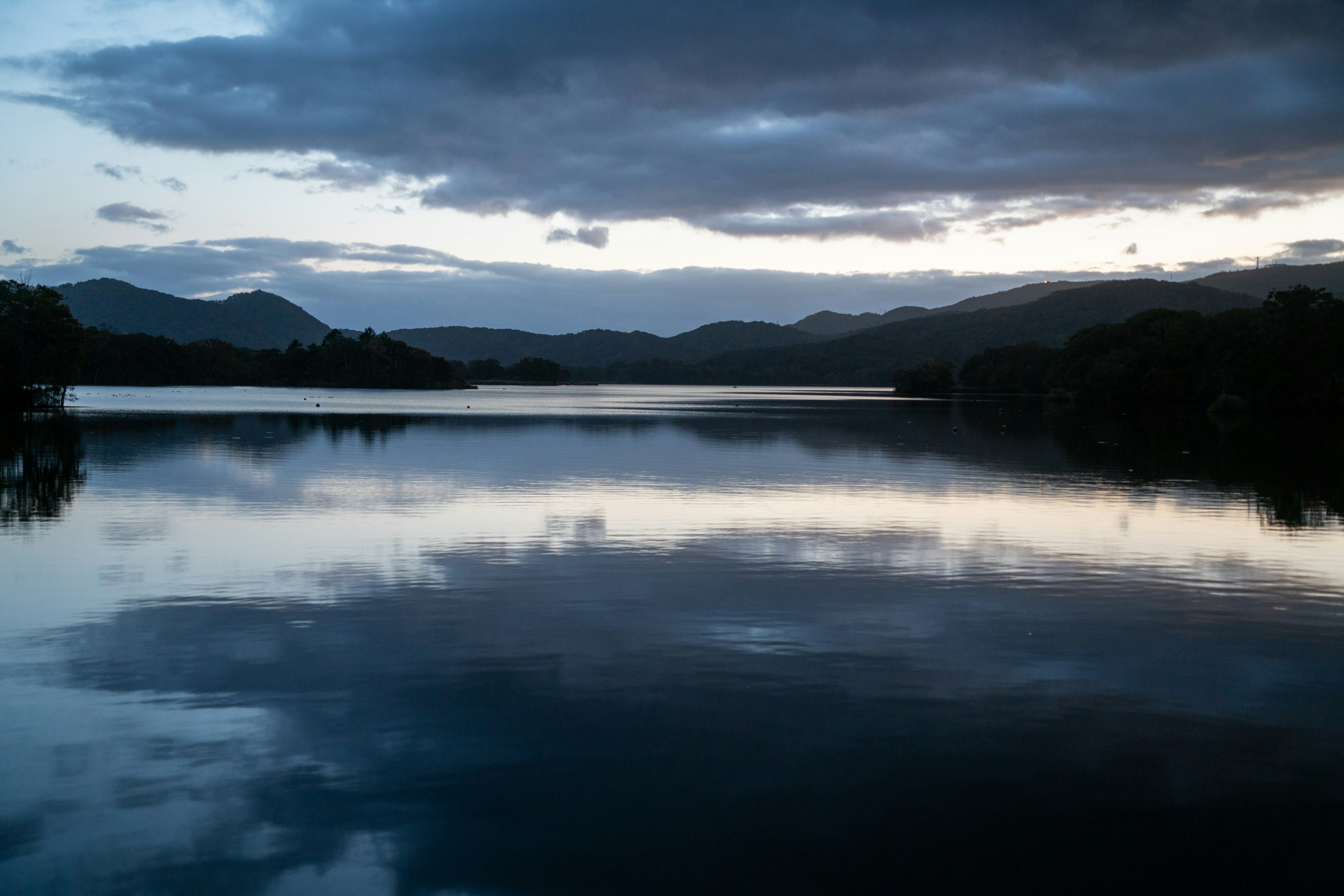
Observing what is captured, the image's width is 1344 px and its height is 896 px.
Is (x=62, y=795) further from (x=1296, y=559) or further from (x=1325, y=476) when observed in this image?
(x=1325, y=476)

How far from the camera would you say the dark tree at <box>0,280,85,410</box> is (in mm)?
68188

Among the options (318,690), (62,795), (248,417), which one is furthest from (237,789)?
(248,417)

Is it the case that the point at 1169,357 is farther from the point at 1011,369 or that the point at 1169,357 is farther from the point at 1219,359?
the point at 1011,369

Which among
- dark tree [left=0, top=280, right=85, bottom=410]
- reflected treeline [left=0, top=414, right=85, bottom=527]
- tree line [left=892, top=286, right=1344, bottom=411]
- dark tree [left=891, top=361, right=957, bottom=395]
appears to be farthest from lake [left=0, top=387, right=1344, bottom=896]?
dark tree [left=891, top=361, right=957, bottom=395]

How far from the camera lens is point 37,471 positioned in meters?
28.5

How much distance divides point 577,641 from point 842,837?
504cm

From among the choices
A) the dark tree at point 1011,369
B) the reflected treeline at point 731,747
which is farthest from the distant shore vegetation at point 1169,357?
the reflected treeline at point 731,747

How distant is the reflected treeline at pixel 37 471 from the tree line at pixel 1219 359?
3390 inches

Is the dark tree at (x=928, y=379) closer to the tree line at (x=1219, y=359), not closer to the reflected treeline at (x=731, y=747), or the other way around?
the tree line at (x=1219, y=359)

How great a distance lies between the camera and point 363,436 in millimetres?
47344

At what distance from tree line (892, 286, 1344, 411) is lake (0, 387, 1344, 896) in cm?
7493

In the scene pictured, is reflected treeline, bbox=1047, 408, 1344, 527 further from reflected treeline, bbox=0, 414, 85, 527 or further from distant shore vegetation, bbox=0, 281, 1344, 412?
reflected treeline, bbox=0, 414, 85, 527

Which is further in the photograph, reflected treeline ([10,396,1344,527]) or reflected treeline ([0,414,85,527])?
reflected treeline ([10,396,1344,527])

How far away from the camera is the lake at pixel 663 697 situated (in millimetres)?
6305
